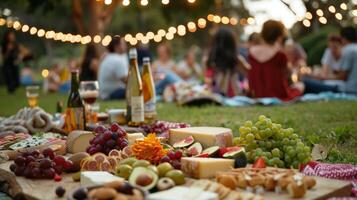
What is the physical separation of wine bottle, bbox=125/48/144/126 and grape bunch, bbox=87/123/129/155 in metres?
1.28

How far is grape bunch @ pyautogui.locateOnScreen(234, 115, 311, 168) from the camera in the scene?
351 centimetres

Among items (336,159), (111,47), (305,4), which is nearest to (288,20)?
(305,4)

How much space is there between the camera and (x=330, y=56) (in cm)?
1134

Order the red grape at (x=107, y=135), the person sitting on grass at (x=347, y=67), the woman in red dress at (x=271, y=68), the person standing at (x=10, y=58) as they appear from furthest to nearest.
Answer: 1. the person standing at (x=10, y=58)
2. the person sitting on grass at (x=347, y=67)
3. the woman in red dress at (x=271, y=68)
4. the red grape at (x=107, y=135)

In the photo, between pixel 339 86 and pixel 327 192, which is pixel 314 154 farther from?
pixel 339 86

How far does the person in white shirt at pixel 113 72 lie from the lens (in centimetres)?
1055

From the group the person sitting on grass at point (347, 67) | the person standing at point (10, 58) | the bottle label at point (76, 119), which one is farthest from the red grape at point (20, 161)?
the person standing at point (10, 58)

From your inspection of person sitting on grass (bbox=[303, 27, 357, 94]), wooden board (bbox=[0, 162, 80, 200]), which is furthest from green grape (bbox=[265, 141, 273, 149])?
person sitting on grass (bbox=[303, 27, 357, 94])

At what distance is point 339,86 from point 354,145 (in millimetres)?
5783

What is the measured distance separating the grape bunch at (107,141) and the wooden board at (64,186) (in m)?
0.32

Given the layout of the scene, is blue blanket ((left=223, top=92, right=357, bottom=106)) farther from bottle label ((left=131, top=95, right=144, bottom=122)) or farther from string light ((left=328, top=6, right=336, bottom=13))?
bottle label ((left=131, top=95, right=144, bottom=122))

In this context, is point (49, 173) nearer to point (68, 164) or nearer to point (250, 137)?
point (68, 164)

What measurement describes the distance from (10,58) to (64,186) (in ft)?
49.1

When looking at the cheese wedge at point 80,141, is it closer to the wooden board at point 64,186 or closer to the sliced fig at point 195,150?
the wooden board at point 64,186
